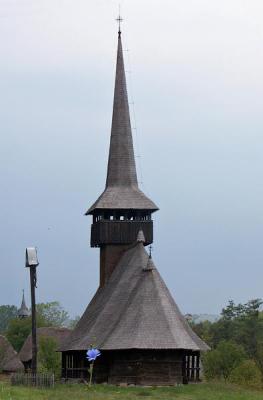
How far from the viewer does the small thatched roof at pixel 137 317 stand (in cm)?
3553

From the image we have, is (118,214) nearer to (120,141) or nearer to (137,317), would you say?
(120,141)

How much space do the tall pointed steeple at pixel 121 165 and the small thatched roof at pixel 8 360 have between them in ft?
88.2

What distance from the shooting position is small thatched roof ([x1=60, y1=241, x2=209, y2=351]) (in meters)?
35.5

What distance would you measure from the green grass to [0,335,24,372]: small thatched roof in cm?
3527

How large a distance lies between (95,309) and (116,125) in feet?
39.2

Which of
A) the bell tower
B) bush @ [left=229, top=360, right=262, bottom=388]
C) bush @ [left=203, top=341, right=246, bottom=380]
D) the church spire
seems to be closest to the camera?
the bell tower

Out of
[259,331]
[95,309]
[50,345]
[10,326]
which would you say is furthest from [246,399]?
[10,326]

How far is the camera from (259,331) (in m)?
84.2

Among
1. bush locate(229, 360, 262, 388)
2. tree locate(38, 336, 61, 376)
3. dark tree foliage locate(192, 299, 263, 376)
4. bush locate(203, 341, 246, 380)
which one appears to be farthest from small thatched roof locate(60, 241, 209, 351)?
dark tree foliage locate(192, 299, 263, 376)

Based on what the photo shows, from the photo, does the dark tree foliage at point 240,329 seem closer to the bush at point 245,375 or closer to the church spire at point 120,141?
the bush at point 245,375

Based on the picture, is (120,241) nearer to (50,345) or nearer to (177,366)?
(177,366)

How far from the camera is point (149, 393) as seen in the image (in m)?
31.8

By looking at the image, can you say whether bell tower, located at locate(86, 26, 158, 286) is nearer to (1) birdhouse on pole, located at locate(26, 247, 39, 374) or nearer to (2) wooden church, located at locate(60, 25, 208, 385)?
(2) wooden church, located at locate(60, 25, 208, 385)

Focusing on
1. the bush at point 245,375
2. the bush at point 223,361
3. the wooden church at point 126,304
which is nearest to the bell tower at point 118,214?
the wooden church at point 126,304
